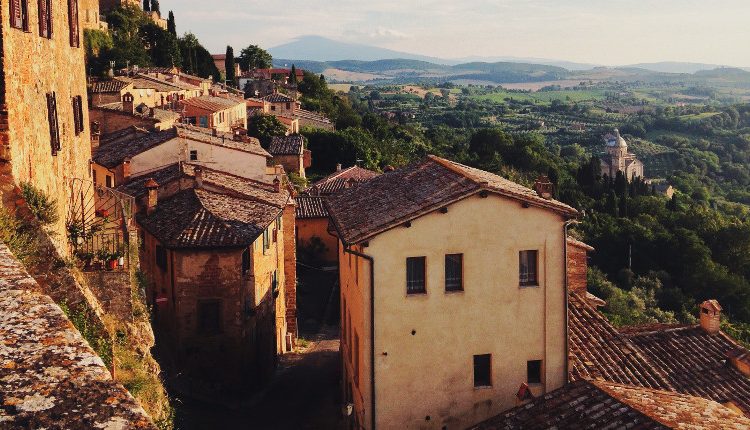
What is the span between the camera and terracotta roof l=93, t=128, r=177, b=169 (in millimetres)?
30031

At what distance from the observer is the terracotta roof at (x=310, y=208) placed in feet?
132

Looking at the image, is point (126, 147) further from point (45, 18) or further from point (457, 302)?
point (457, 302)

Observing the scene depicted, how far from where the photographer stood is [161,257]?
23.1m

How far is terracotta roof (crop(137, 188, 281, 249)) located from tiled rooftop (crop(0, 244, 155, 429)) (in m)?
17.2

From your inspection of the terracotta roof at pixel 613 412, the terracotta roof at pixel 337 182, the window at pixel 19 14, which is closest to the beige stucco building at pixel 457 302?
the terracotta roof at pixel 613 412

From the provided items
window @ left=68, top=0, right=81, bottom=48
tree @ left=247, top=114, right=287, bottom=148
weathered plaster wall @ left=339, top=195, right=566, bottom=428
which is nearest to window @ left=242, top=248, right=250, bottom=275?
weathered plaster wall @ left=339, top=195, right=566, bottom=428

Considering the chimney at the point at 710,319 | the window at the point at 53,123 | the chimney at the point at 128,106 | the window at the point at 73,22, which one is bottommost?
the chimney at the point at 710,319

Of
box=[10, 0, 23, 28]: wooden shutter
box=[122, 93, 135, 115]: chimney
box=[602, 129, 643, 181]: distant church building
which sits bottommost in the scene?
box=[602, 129, 643, 181]: distant church building

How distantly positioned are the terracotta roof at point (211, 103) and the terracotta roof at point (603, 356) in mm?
37927

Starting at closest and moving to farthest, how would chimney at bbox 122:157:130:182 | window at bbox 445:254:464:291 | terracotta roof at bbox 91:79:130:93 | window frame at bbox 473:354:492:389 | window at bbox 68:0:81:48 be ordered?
window at bbox 68:0:81:48, window at bbox 445:254:464:291, window frame at bbox 473:354:492:389, chimney at bbox 122:157:130:182, terracotta roof at bbox 91:79:130:93

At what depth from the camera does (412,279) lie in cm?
1636

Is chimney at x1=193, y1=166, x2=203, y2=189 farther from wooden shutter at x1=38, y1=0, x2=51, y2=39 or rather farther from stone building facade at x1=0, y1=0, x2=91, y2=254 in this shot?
wooden shutter at x1=38, y1=0, x2=51, y2=39

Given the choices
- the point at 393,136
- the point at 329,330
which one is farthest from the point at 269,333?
the point at 393,136

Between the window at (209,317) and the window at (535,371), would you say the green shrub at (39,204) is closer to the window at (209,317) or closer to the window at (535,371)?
the window at (535,371)
